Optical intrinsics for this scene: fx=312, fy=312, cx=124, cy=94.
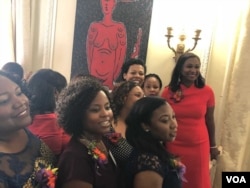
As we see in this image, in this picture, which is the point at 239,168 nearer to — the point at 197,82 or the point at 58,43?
the point at 197,82

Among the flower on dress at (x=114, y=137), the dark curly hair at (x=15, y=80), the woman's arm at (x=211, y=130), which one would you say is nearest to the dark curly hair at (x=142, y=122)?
the flower on dress at (x=114, y=137)

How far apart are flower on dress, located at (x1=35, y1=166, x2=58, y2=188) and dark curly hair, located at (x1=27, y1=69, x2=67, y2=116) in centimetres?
53

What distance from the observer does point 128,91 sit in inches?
62.2

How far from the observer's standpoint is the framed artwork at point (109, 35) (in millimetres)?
2541

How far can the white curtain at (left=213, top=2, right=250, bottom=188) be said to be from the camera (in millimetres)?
2377

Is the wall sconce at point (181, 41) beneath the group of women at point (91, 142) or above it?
above

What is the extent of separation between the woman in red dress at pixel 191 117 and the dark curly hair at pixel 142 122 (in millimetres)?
915

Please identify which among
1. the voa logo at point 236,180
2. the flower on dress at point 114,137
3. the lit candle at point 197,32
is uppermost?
the lit candle at point 197,32

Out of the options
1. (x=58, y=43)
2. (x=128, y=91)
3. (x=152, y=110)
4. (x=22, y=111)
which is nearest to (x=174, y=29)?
(x=58, y=43)

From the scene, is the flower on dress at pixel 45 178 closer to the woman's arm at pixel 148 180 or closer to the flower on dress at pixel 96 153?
the flower on dress at pixel 96 153

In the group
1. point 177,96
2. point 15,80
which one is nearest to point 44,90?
point 15,80

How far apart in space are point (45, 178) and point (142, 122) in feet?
1.47

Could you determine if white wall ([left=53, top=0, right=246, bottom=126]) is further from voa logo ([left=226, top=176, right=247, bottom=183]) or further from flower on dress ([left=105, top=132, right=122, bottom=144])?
flower on dress ([left=105, top=132, right=122, bottom=144])

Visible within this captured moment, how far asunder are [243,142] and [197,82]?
71 cm
